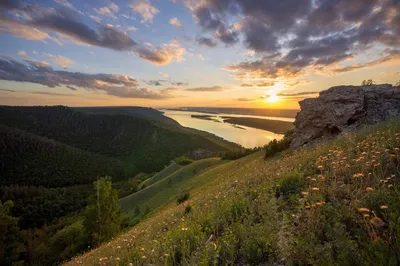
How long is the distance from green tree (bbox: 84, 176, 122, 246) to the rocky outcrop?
2213 centimetres

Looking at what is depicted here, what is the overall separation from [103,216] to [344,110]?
87.2ft

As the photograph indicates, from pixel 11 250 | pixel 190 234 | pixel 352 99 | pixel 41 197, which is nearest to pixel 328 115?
pixel 352 99

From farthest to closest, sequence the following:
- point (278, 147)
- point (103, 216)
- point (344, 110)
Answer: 1. point (103, 216)
2. point (278, 147)
3. point (344, 110)

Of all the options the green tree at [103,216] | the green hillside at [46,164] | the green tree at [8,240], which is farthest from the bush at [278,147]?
the green hillside at [46,164]

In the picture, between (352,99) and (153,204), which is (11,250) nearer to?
(153,204)

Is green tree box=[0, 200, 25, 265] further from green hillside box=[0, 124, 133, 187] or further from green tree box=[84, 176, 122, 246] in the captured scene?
green hillside box=[0, 124, 133, 187]

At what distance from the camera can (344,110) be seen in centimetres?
1439

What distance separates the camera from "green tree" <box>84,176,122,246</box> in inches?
977

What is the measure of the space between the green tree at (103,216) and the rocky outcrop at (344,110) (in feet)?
72.6

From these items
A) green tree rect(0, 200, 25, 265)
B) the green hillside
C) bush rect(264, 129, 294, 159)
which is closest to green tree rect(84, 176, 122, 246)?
green tree rect(0, 200, 25, 265)

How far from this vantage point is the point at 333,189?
425 centimetres

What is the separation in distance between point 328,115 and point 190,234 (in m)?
14.6

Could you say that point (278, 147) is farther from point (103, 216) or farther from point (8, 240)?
point (8, 240)

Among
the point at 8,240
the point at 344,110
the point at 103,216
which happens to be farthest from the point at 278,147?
the point at 8,240
